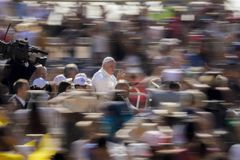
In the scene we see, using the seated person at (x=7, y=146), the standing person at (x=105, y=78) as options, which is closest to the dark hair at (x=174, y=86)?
the standing person at (x=105, y=78)

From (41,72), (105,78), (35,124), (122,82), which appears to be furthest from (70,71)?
(35,124)

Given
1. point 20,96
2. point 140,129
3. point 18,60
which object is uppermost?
point 18,60

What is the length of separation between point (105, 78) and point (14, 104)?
2019 mm

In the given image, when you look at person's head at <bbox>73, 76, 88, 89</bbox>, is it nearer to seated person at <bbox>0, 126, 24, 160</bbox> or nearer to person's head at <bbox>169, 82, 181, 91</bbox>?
person's head at <bbox>169, 82, 181, 91</bbox>

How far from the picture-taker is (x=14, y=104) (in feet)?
30.6

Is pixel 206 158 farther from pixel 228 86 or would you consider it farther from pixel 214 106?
pixel 228 86

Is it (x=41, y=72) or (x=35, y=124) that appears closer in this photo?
(x=35, y=124)

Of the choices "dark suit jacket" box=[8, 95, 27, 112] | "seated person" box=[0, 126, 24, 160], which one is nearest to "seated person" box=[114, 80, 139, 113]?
"dark suit jacket" box=[8, 95, 27, 112]

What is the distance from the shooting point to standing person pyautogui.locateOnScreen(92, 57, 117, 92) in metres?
11.0

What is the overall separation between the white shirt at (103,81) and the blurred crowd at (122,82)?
0.02m

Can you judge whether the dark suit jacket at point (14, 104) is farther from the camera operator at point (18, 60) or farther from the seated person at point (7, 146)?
the camera operator at point (18, 60)

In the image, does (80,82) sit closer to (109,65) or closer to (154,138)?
(109,65)

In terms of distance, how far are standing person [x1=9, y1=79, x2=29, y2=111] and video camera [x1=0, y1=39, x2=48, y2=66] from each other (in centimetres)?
168

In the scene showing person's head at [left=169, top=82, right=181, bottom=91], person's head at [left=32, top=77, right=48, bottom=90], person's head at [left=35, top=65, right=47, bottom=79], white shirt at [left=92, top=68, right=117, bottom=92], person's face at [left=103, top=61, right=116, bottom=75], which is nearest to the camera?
person's head at [left=169, top=82, right=181, bottom=91]
